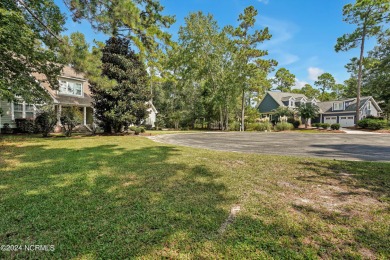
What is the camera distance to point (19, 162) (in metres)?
5.62

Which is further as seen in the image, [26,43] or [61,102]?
[61,102]

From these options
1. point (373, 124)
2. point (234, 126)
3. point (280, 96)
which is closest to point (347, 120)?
point (373, 124)

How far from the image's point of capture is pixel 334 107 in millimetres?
34406

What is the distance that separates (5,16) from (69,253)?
335 inches

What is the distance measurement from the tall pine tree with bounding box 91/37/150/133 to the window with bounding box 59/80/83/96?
6.09m

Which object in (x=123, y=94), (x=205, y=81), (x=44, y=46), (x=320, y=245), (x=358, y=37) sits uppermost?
(x=358, y=37)

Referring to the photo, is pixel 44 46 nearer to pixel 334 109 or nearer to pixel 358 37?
pixel 358 37

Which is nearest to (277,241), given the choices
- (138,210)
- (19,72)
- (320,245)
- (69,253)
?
(320,245)

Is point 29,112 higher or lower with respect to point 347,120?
higher

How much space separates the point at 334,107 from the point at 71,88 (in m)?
40.5

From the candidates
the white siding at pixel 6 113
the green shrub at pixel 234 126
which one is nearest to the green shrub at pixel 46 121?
the white siding at pixel 6 113

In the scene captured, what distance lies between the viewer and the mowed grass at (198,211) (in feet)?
6.68

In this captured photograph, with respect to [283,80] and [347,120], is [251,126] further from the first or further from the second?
[283,80]

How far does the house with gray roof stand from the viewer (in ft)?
107
